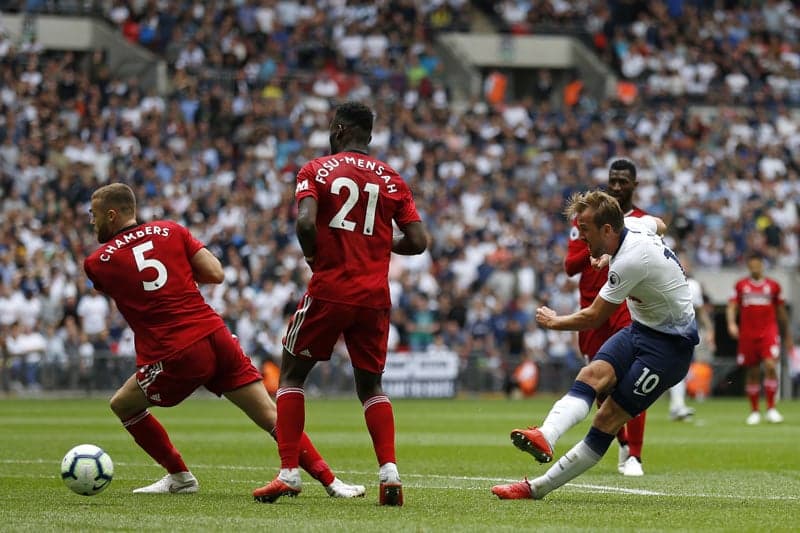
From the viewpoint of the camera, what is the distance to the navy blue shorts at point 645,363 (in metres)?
9.68

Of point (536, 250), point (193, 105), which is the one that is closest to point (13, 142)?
point (193, 105)

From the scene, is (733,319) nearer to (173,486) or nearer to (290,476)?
(173,486)

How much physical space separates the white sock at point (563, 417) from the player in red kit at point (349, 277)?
0.99 meters

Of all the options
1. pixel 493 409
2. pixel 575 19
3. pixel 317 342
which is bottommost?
pixel 493 409

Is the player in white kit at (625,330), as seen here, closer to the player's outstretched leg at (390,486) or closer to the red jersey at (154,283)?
the player's outstretched leg at (390,486)

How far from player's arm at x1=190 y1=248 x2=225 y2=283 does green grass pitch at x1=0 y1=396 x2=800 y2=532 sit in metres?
1.46

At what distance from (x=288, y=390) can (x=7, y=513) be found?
187cm

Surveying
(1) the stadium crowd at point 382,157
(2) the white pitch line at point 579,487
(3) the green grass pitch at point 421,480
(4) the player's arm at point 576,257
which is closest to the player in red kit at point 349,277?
(3) the green grass pitch at point 421,480

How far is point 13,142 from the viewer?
108ft

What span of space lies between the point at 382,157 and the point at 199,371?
1010 inches

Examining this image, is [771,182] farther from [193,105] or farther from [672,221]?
[193,105]

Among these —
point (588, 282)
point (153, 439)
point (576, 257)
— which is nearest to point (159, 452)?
point (153, 439)

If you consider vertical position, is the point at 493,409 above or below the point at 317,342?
below

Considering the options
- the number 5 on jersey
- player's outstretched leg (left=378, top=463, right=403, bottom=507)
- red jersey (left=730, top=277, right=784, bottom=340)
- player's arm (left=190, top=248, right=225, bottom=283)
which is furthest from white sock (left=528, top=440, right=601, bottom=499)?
red jersey (left=730, top=277, right=784, bottom=340)
